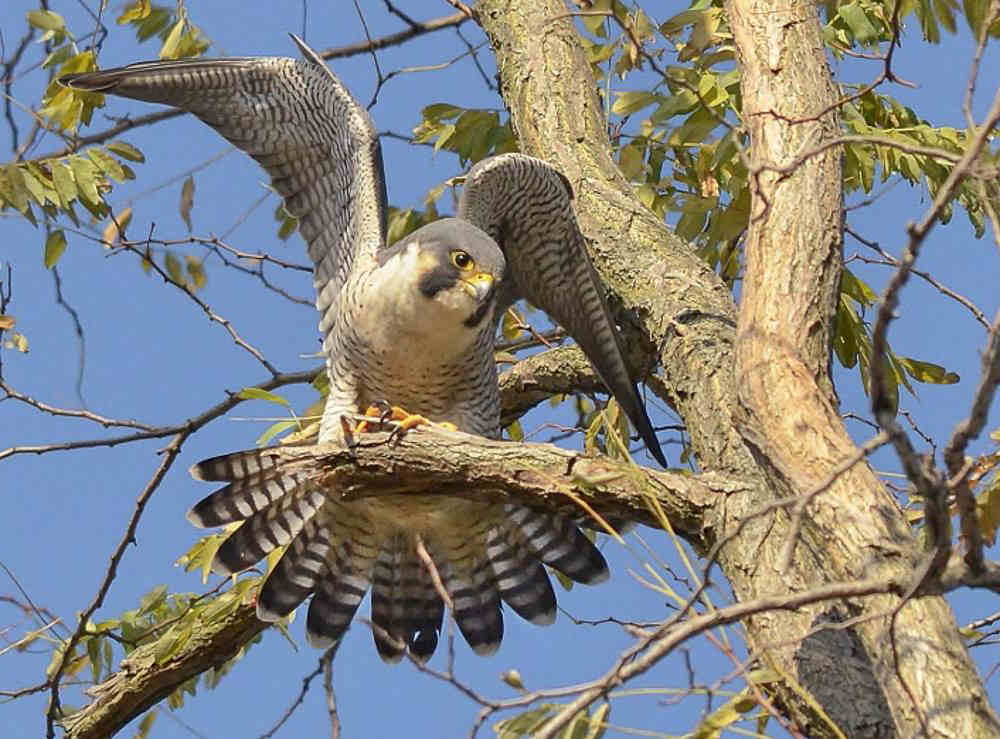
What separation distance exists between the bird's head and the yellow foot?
0.34m

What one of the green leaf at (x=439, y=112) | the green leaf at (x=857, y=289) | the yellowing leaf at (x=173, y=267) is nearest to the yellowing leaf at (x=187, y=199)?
the yellowing leaf at (x=173, y=267)

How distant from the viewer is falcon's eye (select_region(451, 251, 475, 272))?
423cm

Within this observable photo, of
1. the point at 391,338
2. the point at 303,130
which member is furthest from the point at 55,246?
the point at 391,338

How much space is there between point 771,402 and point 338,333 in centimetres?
188

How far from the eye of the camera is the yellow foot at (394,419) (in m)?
A: 3.42

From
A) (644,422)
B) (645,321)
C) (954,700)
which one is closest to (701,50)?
(645,321)

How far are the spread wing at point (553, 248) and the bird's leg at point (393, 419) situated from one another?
1.92 feet

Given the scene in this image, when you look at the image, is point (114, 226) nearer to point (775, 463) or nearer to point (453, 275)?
point (453, 275)

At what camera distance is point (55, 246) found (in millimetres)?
4637

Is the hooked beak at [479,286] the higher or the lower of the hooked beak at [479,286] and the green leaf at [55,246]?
the lower

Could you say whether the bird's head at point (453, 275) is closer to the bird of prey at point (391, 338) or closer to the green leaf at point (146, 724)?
the bird of prey at point (391, 338)

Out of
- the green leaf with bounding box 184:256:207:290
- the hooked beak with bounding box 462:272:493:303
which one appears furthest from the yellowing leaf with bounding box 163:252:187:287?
the hooked beak with bounding box 462:272:493:303

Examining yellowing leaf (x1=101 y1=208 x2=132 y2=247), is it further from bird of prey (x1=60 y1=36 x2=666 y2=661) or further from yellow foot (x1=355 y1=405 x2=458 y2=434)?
yellow foot (x1=355 y1=405 x2=458 y2=434)

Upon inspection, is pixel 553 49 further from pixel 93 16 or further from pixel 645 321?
pixel 93 16
